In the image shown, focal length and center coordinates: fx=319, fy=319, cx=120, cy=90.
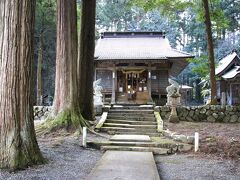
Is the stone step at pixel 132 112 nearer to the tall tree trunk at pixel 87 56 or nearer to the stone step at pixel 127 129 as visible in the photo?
the stone step at pixel 127 129

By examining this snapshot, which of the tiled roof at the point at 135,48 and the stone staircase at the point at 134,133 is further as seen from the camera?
the tiled roof at the point at 135,48

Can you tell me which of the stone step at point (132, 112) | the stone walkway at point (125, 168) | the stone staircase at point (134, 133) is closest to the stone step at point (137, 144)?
the stone staircase at point (134, 133)

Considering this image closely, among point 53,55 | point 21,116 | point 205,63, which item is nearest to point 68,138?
point 21,116

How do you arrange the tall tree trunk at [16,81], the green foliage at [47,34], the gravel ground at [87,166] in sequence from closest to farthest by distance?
the gravel ground at [87,166] → the tall tree trunk at [16,81] → the green foliage at [47,34]

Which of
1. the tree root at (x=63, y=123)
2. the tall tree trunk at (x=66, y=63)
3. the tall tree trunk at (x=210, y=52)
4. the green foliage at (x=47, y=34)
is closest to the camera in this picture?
the tree root at (x=63, y=123)

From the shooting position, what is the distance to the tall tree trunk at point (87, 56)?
43.5ft

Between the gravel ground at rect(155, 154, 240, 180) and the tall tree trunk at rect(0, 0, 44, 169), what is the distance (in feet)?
9.16

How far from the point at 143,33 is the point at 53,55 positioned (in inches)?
364

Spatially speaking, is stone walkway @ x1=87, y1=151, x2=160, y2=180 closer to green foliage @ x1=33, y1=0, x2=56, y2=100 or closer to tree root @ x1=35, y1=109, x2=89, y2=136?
tree root @ x1=35, y1=109, x2=89, y2=136

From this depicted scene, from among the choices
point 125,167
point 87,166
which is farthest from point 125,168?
point 87,166

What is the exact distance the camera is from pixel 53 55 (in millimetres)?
31297

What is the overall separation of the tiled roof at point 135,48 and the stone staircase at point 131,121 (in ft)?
20.4

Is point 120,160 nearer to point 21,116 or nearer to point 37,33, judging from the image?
point 21,116

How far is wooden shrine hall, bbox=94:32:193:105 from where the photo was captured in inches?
869
